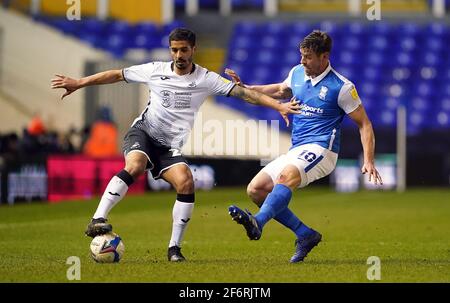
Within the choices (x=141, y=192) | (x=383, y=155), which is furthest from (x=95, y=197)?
(x=383, y=155)

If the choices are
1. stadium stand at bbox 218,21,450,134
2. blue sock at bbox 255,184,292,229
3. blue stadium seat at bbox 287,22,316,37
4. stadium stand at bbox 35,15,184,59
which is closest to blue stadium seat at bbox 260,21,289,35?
stadium stand at bbox 218,21,450,134

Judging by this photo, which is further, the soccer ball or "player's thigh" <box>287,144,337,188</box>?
"player's thigh" <box>287,144,337,188</box>

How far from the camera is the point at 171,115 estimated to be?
37.6ft

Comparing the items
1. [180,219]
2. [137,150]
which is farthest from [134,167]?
[180,219]

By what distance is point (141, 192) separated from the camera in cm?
2514

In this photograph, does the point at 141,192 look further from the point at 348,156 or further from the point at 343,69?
the point at 343,69

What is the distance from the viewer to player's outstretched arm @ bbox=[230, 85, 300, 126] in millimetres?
10773

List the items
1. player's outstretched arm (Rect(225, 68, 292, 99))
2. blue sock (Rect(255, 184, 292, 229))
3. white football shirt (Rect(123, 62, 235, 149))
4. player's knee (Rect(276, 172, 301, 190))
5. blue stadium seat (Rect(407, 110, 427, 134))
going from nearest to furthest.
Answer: blue sock (Rect(255, 184, 292, 229)) < player's knee (Rect(276, 172, 301, 190)) < white football shirt (Rect(123, 62, 235, 149)) < player's outstretched arm (Rect(225, 68, 292, 99)) < blue stadium seat (Rect(407, 110, 427, 134))

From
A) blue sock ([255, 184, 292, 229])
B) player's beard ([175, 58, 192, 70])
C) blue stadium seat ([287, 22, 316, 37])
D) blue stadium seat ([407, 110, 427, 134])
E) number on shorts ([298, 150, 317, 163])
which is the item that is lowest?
blue sock ([255, 184, 292, 229])

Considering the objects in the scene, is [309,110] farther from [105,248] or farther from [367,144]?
[105,248]

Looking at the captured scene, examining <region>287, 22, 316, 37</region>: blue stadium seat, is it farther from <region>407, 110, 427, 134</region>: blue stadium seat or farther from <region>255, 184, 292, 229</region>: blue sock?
<region>255, 184, 292, 229</region>: blue sock

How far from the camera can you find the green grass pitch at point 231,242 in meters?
10.0

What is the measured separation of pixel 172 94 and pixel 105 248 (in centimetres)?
173

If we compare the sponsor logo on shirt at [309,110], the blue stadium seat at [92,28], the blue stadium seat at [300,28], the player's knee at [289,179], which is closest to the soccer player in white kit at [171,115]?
the sponsor logo on shirt at [309,110]
